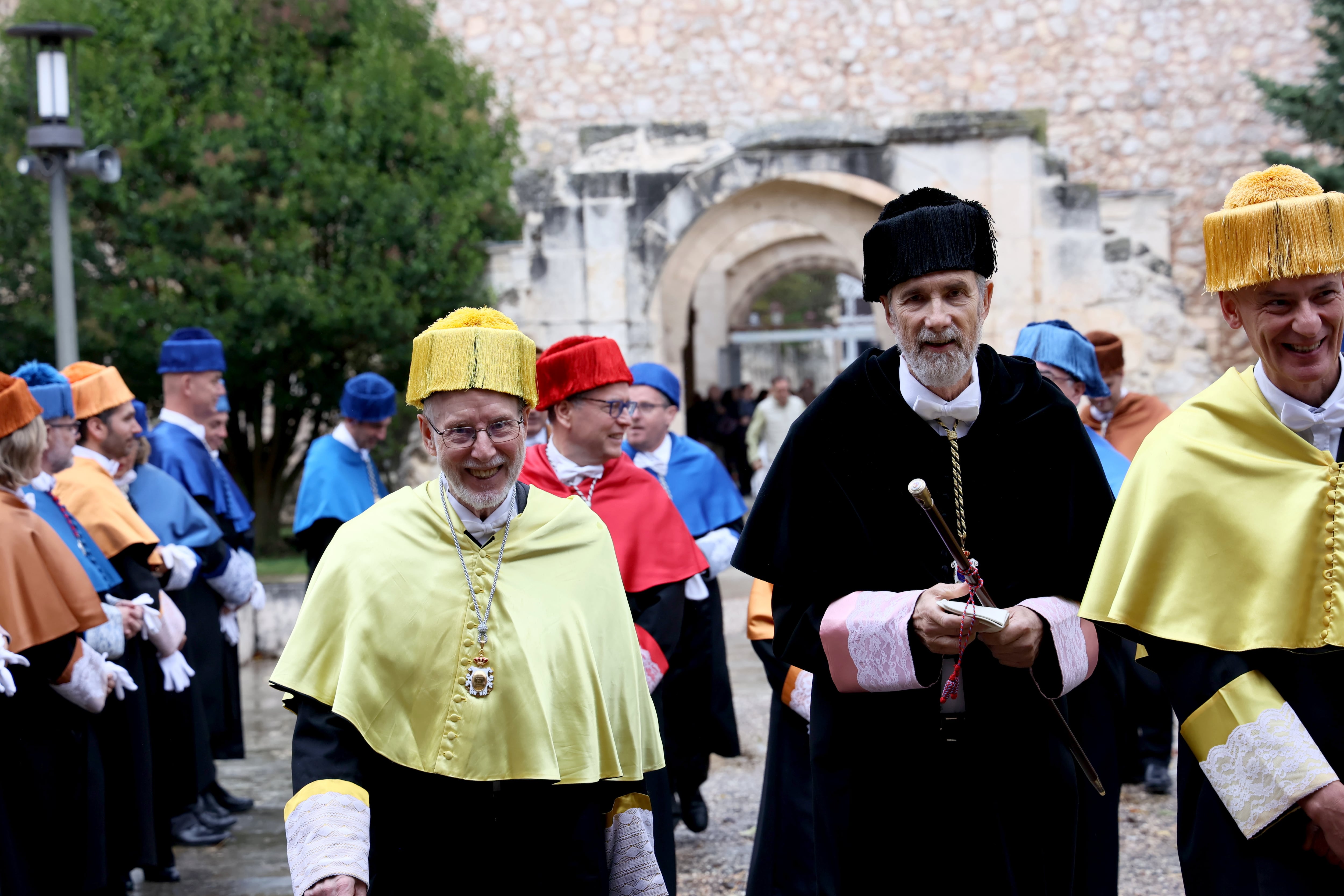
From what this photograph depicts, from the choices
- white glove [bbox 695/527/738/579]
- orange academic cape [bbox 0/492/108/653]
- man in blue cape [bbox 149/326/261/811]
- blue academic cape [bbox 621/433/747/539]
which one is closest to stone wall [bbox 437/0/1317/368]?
man in blue cape [bbox 149/326/261/811]

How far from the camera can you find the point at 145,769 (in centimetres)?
481

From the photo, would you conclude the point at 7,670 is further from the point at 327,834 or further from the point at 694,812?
the point at 694,812

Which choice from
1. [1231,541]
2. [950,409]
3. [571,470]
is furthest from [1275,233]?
[571,470]

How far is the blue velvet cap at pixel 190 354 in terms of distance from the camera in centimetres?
627

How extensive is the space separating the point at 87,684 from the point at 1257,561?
10.7 feet

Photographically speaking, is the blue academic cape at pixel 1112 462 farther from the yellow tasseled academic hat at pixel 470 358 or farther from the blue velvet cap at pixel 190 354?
the blue velvet cap at pixel 190 354

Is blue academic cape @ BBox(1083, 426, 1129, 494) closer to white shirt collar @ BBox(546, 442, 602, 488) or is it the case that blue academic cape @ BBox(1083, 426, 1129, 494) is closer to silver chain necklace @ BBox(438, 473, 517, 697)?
white shirt collar @ BBox(546, 442, 602, 488)

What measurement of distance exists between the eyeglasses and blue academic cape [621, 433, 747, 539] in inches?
119

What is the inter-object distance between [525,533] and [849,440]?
69 centimetres

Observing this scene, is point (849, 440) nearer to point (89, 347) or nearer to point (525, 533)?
point (525, 533)

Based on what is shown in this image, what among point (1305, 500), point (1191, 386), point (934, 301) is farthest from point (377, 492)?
point (1191, 386)

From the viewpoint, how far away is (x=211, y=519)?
5977 mm

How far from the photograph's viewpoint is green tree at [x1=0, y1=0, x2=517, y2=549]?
35.3ft

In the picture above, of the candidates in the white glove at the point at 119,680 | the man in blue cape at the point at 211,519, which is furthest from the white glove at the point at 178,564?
the white glove at the point at 119,680
